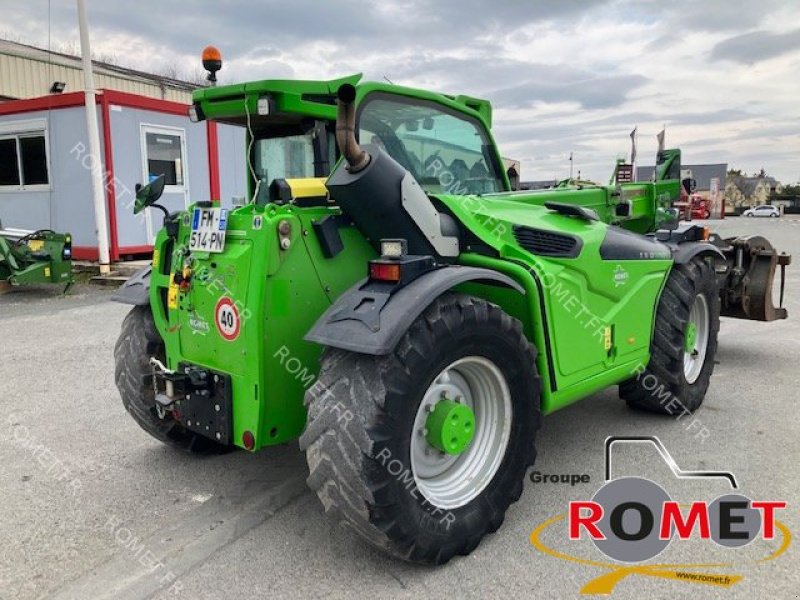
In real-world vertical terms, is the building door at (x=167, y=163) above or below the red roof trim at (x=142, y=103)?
below

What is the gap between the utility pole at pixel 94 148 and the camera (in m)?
11.0

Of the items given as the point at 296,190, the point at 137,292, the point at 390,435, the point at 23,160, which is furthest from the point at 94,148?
the point at 390,435

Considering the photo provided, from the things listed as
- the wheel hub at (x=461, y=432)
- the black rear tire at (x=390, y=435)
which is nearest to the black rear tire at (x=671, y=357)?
the wheel hub at (x=461, y=432)

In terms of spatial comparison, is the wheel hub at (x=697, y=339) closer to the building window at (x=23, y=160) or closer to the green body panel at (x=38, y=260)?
the green body panel at (x=38, y=260)

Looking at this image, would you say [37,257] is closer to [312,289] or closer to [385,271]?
[312,289]

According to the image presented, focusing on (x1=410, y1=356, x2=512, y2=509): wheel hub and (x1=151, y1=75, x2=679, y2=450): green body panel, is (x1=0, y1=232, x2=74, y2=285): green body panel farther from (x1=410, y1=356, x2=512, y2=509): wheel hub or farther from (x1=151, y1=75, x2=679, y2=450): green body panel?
(x1=410, y1=356, x2=512, y2=509): wheel hub

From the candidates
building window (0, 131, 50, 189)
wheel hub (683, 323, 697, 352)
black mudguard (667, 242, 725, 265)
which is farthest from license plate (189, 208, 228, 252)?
building window (0, 131, 50, 189)

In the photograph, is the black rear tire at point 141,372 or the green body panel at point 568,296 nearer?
the green body panel at point 568,296

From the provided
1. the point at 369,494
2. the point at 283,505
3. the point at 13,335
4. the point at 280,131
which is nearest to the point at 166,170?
the point at 13,335

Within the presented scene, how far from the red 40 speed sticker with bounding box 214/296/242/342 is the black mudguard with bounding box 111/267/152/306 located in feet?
2.90

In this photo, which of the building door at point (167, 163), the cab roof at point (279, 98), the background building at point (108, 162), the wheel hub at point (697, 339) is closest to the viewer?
the cab roof at point (279, 98)

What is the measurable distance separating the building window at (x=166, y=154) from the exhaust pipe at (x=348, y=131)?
1029 cm

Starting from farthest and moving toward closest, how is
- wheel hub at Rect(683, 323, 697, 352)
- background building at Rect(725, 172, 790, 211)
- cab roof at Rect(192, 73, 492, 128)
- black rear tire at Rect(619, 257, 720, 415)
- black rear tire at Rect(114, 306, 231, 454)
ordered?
background building at Rect(725, 172, 790, 211) → wheel hub at Rect(683, 323, 697, 352) → black rear tire at Rect(619, 257, 720, 415) → black rear tire at Rect(114, 306, 231, 454) → cab roof at Rect(192, 73, 492, 128)

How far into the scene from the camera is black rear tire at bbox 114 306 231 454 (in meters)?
3.79
